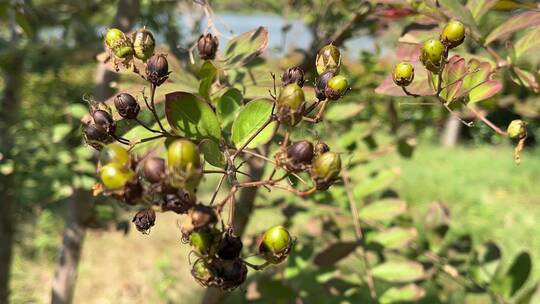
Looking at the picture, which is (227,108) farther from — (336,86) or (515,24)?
(515,24)

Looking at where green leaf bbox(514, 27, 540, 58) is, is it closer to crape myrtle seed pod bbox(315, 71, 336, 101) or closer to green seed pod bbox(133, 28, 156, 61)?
crape myrtle seed pod bbox(315, 71, 336, 101)

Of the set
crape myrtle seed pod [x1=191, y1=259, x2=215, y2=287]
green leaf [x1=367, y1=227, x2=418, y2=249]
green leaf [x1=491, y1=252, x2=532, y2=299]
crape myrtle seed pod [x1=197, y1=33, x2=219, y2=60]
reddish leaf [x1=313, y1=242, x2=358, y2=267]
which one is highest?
crape myrtle seed pod [x1=197, y1=33, x2=219, y2=60]

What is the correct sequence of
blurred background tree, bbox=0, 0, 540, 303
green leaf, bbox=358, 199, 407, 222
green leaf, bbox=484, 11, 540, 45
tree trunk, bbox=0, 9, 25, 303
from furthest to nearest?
tree trunk, bbox=0, 9, 25, 303 → green leaf, bbox=358, 199, 407, 222 → blurred background tree, bbox=0, 0, 540, 303 → green leaf, bbox=484, 11, 540, 45

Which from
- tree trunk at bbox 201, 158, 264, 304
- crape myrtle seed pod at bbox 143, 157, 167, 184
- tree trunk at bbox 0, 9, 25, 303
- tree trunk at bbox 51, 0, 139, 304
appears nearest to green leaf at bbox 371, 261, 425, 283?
tree trunk at bbox 201, 158, 264, 304

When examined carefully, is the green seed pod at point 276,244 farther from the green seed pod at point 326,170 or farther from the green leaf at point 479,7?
the green leaf at point 479,7

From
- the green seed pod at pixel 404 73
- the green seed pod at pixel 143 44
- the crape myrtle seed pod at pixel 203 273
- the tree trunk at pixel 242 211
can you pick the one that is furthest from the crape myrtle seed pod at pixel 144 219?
the tree trunk at pixel 242 211

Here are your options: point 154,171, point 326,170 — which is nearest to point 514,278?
point 326,170

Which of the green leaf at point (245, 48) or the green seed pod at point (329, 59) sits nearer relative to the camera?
the green seed pod at point (329, 59)
